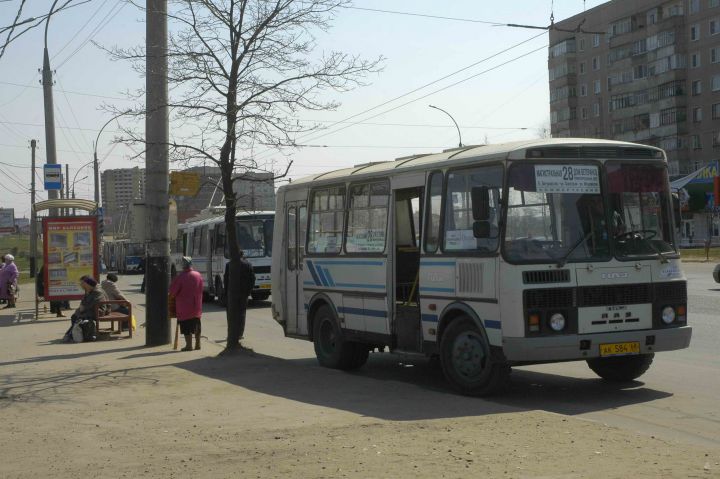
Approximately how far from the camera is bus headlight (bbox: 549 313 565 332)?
10.7 m

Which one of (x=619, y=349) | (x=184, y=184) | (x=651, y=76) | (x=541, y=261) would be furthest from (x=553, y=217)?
(x=651, y=76)

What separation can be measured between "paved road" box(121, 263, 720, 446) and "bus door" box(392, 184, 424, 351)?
68cm

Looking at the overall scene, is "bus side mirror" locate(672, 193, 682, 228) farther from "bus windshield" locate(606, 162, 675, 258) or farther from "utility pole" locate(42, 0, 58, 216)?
"utility pole" locate(42, 0, 58, 216)

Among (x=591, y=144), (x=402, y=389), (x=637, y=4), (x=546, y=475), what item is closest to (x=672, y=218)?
(x=591, y=144)

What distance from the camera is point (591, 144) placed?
37.0ft

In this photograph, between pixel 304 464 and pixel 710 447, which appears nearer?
pixel 304 464

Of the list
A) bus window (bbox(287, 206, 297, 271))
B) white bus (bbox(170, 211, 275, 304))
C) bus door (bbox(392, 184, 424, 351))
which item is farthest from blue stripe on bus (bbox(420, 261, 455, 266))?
white bus (bbox(170, 211, 275, 304))

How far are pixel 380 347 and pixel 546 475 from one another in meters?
6.98

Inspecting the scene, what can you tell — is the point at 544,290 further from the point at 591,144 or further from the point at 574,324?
the point at 591,144

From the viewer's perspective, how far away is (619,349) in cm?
1092

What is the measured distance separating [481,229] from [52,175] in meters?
24.1

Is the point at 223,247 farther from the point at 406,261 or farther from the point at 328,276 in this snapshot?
the point at 406,261

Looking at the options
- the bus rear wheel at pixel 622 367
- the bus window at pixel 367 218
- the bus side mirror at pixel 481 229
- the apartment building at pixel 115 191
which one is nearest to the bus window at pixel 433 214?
the bus side mirror at pixel 481 229

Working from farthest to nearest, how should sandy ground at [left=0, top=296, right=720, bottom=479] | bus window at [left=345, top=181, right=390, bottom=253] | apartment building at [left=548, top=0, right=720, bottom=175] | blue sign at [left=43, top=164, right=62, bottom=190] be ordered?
apartment building at [left=548, top=0, right=720, bottom=175] < blue sign at [left=43, top=164, right=62, bottom=190] < bus window at [left=345, top=181, right=390, bottom=253] < sandy ground at [left=0, top=296, right=720, bottom=479]
